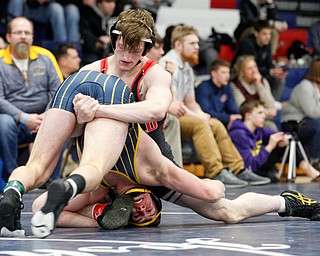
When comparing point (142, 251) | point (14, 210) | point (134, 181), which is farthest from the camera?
point (134, 181)

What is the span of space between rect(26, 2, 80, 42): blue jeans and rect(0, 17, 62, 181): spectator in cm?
181

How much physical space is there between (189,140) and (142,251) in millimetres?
5119

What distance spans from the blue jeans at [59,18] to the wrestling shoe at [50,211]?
20.6 feet

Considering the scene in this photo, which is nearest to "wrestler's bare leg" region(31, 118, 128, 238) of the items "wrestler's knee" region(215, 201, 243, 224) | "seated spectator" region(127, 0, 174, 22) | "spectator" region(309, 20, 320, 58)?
"wrestler's knee" region(215, 201, 243, 224)

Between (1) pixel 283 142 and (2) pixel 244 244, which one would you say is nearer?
(2) pixel 244 244

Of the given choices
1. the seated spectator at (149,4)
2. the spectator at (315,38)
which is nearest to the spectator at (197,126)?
the seated spectator at (149,4)

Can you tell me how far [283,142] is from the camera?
9.07 m

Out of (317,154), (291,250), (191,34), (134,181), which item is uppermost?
(191,34)

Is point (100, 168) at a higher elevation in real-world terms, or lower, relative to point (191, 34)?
lower

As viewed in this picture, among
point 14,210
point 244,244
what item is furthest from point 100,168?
point 244,244

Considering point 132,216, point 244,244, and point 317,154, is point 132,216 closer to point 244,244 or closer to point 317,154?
point 244,244

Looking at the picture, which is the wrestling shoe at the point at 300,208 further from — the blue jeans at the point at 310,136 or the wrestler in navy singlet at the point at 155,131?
the blue jeans at the point at 310,136

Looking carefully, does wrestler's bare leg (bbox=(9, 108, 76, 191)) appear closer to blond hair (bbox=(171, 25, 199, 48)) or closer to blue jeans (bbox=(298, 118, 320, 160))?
blond hair (bbox=(171, 25, 199, 48))

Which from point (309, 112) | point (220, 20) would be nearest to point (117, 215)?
point (309, 112)
